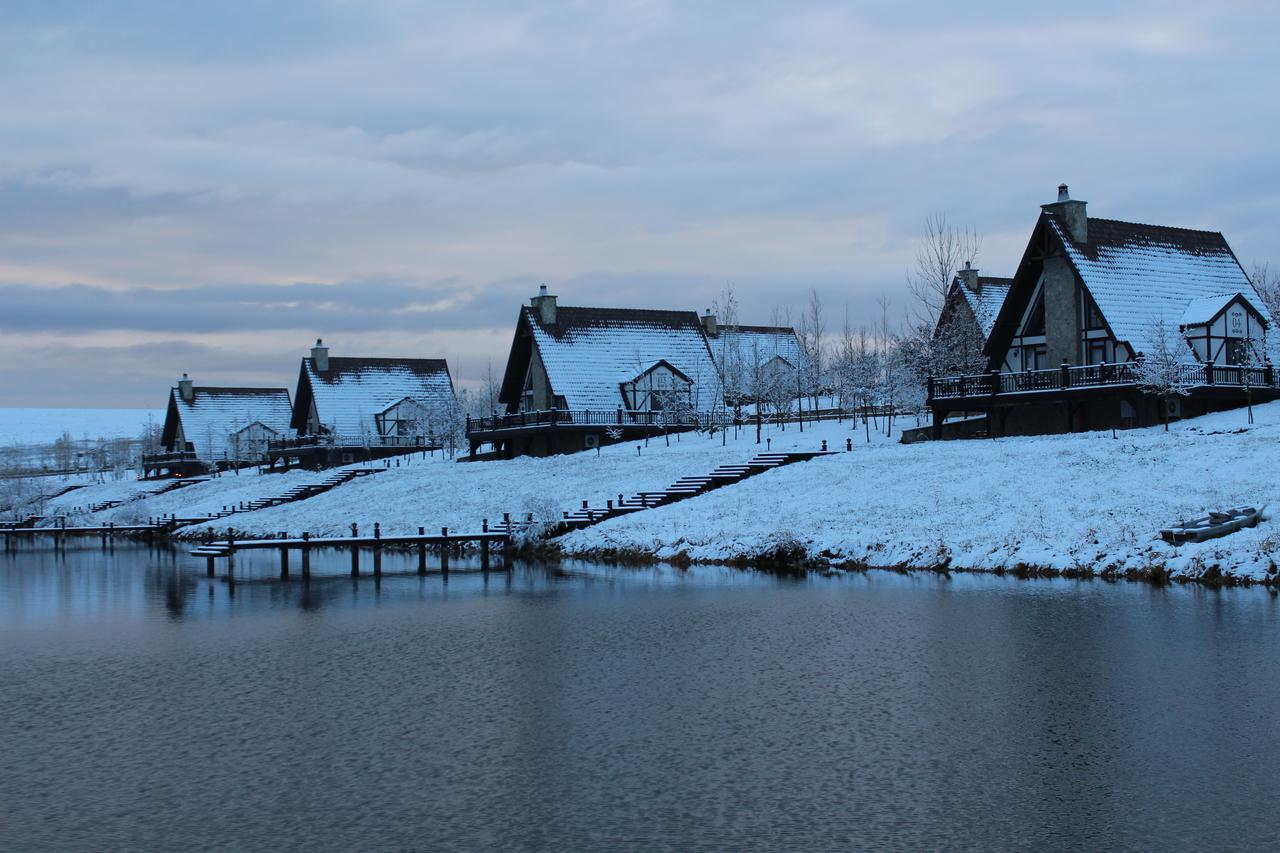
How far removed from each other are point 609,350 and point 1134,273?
30930 millimetres

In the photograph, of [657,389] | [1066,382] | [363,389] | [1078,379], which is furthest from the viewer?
[363,389]

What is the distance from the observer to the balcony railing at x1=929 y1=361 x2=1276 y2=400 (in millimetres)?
48062

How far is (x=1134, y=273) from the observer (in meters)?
52.7

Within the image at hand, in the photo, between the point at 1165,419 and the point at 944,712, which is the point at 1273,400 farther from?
the point at 944,712

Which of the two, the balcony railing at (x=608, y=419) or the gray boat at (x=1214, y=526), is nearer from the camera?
the gray boat at (x=1214, y=526)

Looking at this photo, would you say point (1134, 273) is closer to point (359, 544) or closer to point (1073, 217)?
point (1073, 217)

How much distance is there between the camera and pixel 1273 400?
50.6 metres

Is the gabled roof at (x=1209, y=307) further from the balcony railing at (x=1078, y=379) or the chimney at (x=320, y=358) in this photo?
the chimney at (x=320, y=358)

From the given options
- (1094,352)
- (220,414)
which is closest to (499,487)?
(1094,352)

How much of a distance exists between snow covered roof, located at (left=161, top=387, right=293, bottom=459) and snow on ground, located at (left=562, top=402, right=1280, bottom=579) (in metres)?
70.9

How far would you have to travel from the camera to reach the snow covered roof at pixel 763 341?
88000 millimetres

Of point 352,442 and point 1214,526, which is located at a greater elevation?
point 352,442

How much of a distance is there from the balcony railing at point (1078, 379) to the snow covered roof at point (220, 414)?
72.3 m

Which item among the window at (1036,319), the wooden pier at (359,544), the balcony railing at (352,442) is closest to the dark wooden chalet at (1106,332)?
the window at (1036,319)
